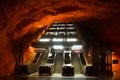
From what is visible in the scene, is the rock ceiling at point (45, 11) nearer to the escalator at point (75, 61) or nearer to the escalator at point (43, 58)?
the escalator at point (75, 61)

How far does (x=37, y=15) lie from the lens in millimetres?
20531

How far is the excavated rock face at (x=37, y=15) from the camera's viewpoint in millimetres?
17047

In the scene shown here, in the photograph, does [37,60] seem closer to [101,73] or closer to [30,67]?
[30,67]

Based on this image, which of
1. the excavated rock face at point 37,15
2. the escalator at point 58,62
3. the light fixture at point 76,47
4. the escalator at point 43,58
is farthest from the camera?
the light fixture at point 76,47

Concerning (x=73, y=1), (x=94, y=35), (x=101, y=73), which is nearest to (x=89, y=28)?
(x=94, y=35)

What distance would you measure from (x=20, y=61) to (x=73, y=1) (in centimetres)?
1296

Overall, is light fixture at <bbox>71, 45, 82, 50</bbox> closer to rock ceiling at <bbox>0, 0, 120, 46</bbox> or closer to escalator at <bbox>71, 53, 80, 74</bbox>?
escalator at <bbox>71, 53, 80, 74</bbox>

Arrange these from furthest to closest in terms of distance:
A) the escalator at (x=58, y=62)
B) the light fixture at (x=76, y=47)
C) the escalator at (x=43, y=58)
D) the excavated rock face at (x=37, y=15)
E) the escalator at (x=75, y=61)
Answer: the light fixture at (x=76, y=47) < the escalator at (x=43, y=58) < the escalator at (x=58, y=62) < the escalator at (x=75, y=61) < the excavated rock face at (x=37, y=15)

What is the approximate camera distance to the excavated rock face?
55.9 feet

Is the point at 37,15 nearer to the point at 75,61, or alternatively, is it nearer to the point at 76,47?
the point at 75,61

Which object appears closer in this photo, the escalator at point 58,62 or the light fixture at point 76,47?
the escalator at point 58,62

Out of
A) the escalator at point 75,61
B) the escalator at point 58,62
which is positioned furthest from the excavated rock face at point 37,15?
the escalator at point 58,62

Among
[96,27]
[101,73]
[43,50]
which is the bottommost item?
[101,73]

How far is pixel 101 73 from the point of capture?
2541 centimetres
